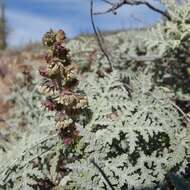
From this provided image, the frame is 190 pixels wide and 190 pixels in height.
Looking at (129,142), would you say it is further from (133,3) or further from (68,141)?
(133,3)

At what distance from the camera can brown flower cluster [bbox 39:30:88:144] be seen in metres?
2.79

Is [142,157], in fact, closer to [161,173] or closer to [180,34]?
[161,173]

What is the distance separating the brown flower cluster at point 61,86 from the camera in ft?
9.14

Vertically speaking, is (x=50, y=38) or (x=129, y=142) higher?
(x=50, y=38)

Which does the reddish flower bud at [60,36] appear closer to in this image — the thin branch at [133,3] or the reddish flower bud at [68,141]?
the reddish flower bud at [68,141]

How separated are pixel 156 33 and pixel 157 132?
1.59 meters

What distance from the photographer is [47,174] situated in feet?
10.4

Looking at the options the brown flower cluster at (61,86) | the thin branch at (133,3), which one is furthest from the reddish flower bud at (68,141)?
the thin branch at (133,3)

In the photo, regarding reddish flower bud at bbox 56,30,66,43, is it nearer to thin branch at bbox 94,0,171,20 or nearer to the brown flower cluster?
the brown flower cluster

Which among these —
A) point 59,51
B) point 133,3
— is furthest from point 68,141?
point 133,3

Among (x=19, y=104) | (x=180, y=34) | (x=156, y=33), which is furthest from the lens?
(x=19, y=104)

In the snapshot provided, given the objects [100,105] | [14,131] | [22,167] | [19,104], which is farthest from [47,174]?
[19,104]

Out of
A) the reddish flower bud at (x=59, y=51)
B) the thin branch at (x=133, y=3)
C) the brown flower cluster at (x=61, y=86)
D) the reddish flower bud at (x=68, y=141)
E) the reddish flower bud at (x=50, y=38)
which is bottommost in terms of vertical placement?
the reddish flower bud at (x=68, y=141)

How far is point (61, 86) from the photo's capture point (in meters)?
2.85
